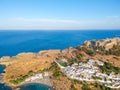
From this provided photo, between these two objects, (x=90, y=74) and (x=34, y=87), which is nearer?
(x=34, y=87)

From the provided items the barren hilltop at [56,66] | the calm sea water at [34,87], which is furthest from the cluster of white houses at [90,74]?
the calm sea water at [34,87]

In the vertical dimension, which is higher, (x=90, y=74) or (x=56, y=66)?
(x=90, y=74)

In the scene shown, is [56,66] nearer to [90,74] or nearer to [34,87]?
[90,74]

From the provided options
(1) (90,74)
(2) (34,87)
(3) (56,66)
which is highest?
(1) (90,74)

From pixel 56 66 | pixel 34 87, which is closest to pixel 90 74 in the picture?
pixel 56 66

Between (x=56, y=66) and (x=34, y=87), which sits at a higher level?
(x=56, y=66)

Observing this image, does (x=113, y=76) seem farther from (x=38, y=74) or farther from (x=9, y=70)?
(x=9, y=70)

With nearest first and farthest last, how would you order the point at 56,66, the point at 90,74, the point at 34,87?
the point at 34,87
the point at 90,74
the point at 56,66

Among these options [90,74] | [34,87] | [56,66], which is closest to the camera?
[34,87]

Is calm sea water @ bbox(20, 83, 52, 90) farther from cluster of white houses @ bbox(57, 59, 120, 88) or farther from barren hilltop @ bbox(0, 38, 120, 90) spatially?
cluster of white houses @ bbox(57, 59, 120, 88)

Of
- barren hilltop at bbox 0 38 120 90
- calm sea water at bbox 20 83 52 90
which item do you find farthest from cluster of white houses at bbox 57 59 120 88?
calm sea water at bbox 20 83 52 90
